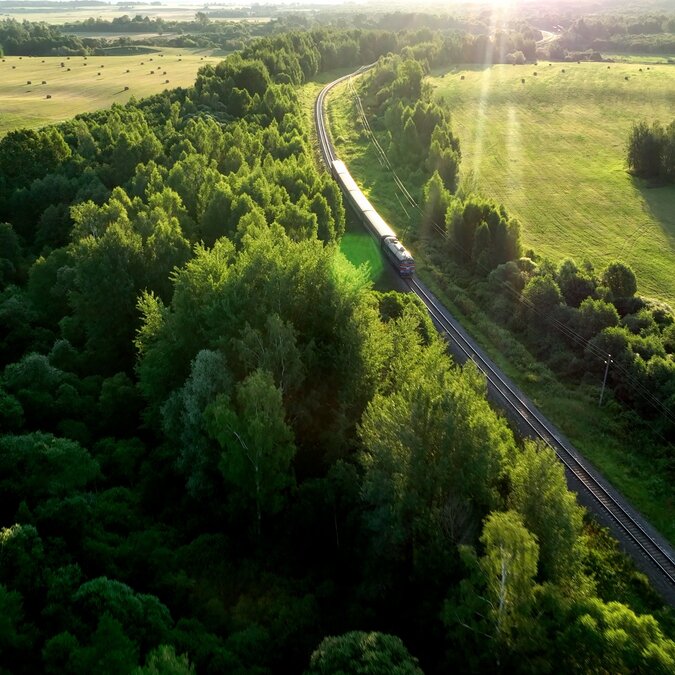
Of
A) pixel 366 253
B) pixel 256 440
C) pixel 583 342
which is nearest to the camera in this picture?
pixel 256 440

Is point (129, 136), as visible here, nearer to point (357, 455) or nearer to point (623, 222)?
point (357, 455)

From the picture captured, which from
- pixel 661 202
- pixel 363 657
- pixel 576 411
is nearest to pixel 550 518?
pixel 363 657

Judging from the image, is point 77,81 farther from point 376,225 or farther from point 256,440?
point 256,440

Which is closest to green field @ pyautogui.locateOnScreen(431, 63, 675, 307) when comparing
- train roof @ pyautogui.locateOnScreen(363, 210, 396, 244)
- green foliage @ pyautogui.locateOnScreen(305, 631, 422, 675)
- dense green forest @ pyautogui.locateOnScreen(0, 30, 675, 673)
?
train roof @ pyautogui.locateOnScreen(363, 210, 396, 244)

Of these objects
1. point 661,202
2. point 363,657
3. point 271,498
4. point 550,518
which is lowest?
point 661,202

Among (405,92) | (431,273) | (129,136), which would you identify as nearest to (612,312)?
(431,273)

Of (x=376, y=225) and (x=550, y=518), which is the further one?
(x=376, y=225)
